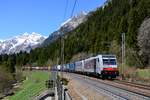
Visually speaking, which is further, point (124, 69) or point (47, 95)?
point (124, 69)

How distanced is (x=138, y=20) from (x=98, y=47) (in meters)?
48.2

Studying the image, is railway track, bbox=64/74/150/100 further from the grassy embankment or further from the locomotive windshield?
the locomotive windshield

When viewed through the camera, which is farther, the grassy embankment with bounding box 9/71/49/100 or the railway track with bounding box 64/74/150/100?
the grassy embankment with bounding box 9/71/49/100

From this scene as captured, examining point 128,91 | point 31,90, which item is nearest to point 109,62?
point 31,90

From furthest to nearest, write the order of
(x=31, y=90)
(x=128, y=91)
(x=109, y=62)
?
(x=31, y=90), (x=109, y=62), (x=128, y=91)

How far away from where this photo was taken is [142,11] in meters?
84.4

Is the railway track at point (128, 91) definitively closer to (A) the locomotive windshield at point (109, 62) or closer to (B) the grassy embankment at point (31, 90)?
(B) the grassy embankment at point (31, 90)

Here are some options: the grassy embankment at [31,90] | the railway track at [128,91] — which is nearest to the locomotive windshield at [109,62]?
the grassy embankment at [31,90]

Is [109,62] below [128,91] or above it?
above

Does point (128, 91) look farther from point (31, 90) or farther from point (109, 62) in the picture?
point (31, 90)

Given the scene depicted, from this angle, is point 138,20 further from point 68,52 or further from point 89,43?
point 68,52

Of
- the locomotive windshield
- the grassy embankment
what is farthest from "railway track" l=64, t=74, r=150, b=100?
the locomotive windshield

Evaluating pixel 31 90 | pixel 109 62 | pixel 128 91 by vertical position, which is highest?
pixel 109 62

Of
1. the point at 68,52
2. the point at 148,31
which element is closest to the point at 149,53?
the point at 148,31
